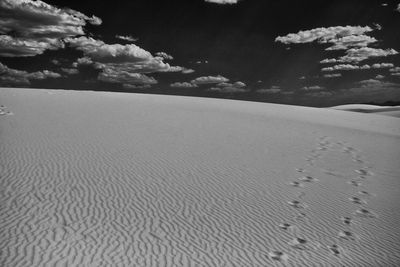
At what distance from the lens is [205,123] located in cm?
1656

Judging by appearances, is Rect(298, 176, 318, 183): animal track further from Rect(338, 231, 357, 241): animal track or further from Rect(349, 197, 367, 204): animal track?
Rect(338, 231, 357, 241): animal track

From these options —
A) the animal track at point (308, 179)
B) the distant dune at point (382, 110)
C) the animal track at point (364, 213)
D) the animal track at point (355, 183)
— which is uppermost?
the animal track at point (308, 179)

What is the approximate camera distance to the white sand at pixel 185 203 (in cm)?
442

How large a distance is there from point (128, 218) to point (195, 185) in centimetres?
215

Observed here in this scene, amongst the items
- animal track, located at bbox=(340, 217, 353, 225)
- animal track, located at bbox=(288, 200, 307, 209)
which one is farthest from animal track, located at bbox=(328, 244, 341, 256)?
animal track, located at bbox=(288, 200, 307, 209)

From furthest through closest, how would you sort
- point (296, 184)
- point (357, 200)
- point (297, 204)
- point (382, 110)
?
point (382, 110) < point (296, 184) < point (357, 200) < point (297, 204)

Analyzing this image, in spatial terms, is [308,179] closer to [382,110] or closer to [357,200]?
[357,200]

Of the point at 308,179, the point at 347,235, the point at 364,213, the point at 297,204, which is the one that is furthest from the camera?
the point at 308,179

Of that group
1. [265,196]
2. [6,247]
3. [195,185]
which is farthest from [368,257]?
[6,247]

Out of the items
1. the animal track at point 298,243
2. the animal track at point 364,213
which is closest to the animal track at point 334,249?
the animal track at point 298,243

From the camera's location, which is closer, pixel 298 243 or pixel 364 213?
pixel 298 243

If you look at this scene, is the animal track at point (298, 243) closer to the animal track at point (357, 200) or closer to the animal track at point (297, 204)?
the animal track at point (297, 204)

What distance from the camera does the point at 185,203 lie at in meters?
6.04

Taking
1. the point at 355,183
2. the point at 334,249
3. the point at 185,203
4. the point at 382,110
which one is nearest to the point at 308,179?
the point at 355,183
